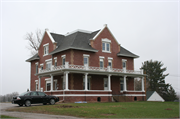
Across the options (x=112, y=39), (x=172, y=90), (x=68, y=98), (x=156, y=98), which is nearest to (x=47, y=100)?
(x=68, y=98)

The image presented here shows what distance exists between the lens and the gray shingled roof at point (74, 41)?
34469 millimetres

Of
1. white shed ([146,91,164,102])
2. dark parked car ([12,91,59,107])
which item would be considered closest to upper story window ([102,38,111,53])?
dark parked car ([12,91,59,107])

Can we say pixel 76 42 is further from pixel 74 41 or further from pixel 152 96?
pixel 152 96

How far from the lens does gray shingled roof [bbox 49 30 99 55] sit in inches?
1357

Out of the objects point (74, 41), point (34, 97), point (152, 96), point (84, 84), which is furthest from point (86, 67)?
point (152, 96)

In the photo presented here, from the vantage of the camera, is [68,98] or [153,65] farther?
[153,65]

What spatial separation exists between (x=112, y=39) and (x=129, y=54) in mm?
4653

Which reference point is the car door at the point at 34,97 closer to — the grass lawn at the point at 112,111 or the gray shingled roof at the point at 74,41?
the grass lawn at the point at 112,111

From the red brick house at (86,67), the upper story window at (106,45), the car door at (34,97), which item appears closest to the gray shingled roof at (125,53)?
the red brick house at (86,67)

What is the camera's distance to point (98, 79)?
3609 cm

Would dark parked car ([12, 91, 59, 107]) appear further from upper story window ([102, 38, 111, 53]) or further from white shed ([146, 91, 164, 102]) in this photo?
white shed ([146, 91, 164, 102])

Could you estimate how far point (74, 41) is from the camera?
35.2 metres

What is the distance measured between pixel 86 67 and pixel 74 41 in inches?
224

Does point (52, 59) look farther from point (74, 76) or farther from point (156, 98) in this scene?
point (156, 98)
